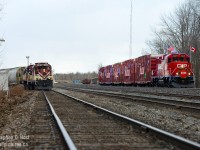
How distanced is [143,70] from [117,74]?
13055 millimetres

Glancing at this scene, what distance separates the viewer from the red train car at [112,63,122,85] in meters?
49.6

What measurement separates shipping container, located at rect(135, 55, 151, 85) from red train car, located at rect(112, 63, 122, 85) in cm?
757

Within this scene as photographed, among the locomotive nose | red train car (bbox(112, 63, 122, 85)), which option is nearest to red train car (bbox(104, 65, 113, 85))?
red train car (bbox(112, 63, 122, 85))

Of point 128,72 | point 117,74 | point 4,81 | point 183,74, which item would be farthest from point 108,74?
point 4,81

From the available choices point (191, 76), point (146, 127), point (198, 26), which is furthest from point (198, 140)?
point (198, 26)

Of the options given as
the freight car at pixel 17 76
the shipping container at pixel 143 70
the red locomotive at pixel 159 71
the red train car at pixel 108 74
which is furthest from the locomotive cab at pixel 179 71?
the freight car at pixel 17 76

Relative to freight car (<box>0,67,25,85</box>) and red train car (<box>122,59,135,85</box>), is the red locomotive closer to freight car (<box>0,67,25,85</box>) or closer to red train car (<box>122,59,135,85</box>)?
red train car (<box>122,59,135,85</box>)

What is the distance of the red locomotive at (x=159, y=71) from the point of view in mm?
31547

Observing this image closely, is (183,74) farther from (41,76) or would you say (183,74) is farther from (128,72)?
(41,76)

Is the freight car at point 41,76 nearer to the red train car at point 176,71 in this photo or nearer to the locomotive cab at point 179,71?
the red train car at point 176,71

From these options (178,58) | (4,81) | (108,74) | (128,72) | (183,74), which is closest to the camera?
(4,81)

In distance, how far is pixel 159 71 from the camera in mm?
34250

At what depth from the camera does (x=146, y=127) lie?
26.9 feet

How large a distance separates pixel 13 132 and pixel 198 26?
52619mm
